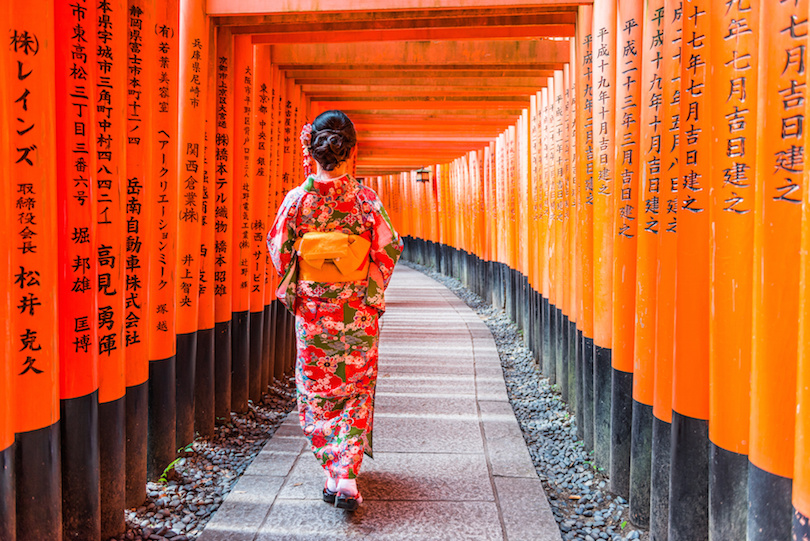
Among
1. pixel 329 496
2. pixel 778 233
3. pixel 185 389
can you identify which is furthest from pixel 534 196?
pixel 778 233

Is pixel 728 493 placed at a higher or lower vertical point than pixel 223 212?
lower

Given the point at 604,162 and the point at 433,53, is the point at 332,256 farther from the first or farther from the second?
the point at 433,53

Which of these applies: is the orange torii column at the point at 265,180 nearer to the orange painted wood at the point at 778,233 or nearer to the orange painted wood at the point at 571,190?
the orange painted wood at the point at 571,190

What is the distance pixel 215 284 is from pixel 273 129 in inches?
74.4

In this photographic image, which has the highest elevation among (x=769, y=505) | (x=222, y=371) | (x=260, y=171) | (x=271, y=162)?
(x=271, y=162)

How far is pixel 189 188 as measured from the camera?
381cm

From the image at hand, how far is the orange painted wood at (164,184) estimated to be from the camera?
3.27 metres

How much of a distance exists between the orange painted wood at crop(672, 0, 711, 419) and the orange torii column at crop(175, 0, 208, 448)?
2917 millimetres

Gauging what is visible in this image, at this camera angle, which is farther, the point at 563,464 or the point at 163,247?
the point at 563,464

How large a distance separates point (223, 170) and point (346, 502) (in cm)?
256

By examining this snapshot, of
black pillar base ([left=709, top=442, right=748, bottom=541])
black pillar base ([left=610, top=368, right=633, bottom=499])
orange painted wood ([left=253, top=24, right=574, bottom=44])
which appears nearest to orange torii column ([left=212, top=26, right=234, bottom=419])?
orange painted wood ([left=253, top=24, right=574, bottom=44])

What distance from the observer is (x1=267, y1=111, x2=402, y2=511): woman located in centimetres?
308

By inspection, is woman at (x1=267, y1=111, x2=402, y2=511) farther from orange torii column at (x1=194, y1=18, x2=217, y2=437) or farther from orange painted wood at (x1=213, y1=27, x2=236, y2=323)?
orange painted wood at (x1=213, y1=27, x2=236, y2=323)

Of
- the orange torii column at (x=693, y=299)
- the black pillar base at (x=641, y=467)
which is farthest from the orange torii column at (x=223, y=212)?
the orange torii column at (x=693, y=299)
